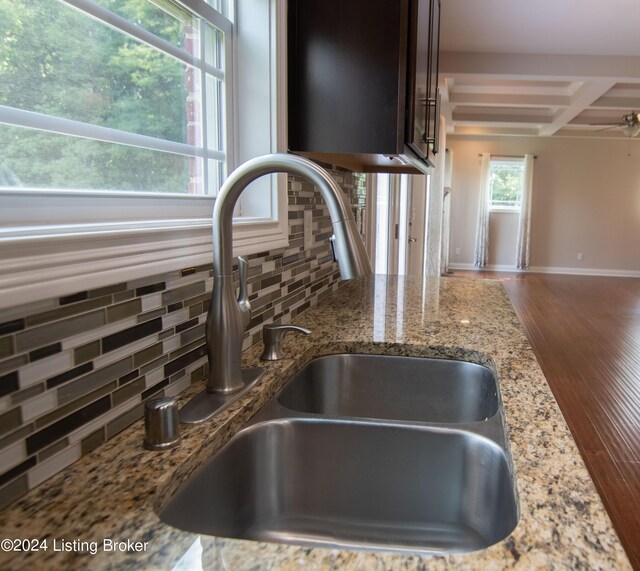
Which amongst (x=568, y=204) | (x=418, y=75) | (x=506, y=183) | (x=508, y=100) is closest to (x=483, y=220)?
(x=506, y=183)

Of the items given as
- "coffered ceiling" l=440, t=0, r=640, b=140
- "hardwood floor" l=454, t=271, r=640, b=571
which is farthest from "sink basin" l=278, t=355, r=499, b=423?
"coffered ceiling" l=440, t=0, r=640, b=140

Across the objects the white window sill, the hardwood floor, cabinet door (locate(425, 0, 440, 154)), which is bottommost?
the hardwood floor

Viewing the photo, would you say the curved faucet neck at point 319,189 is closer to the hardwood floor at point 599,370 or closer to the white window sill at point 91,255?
the white window sill at point 91,255

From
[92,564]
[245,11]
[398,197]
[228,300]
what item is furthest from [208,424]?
[398,197]

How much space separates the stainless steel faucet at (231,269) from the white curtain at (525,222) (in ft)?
31.2

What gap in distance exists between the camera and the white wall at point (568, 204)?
9.30m

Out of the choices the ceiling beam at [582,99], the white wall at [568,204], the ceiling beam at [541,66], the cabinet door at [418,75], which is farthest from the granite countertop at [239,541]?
the white wall at [568,204]

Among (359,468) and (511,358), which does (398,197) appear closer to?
(511,358)

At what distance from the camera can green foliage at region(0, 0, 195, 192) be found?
2.44 ft

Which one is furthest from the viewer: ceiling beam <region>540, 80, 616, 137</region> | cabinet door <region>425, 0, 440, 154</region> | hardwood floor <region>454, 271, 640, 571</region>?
ceiling beam <region>540, 80, 616, 137</region>

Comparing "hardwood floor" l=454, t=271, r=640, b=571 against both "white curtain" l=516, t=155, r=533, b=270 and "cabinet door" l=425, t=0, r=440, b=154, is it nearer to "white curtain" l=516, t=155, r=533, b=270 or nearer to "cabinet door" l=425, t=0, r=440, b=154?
"white curtain" l=516, t=155, r=533, b=270

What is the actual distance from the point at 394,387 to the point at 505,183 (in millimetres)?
9341

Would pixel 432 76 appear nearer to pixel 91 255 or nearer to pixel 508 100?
pixel 91 255

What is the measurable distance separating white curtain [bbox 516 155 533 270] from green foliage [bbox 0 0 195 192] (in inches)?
368
